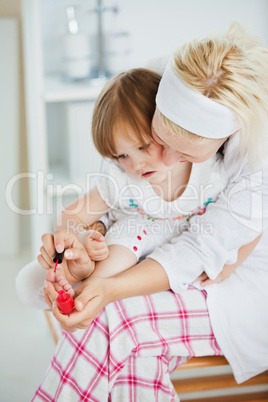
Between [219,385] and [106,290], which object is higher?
[106,290]

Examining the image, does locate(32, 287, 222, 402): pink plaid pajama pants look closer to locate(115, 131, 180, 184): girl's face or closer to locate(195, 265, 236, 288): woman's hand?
locate(195, 265, 236, 288): woman's hand

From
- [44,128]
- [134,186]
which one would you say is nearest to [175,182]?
[134,186]

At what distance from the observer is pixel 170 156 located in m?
1.16

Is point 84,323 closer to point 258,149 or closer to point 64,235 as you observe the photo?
point 64,235

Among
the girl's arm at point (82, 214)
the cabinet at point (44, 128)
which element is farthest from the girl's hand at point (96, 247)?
the cabinet at point (44, 128)

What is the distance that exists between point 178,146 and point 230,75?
183 mm

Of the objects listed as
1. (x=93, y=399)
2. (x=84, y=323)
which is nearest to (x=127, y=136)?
(x=84, y=323)

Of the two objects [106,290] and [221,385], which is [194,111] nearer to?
[106,290]

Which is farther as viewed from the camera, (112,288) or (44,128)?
(44,128)

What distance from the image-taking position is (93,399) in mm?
1124

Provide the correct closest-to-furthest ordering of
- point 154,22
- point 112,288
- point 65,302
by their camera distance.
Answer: point 65,302 < point 112,288 < point 154,22

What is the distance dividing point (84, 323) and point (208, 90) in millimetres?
540

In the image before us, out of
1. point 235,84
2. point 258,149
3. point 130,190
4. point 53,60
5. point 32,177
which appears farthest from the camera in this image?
point 53,60

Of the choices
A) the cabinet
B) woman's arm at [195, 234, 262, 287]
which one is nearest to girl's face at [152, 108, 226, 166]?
woman's arm at [195, 234, 262, 287]
